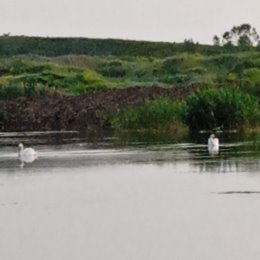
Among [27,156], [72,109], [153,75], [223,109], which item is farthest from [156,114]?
[153,75]

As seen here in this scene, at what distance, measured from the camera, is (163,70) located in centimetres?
6900

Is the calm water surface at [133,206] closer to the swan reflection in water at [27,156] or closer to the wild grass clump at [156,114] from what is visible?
the swan reflection in water at [27,156]

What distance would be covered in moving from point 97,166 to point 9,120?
840 inches

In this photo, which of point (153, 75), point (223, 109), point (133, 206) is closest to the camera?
point (133, 206)

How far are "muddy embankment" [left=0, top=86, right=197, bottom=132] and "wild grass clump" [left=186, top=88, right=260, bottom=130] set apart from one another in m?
4.98

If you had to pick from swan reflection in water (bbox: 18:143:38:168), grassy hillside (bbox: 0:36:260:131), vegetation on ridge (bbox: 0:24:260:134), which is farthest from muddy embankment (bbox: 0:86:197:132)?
swan reflection in water (bbox: 18:143:38:168)

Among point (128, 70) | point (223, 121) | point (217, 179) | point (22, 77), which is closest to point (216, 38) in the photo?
point (128, 70)

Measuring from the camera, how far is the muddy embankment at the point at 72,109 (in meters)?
43.7

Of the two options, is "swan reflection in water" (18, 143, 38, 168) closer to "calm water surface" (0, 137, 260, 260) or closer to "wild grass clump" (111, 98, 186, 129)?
"calm water surface" (0, 137, 260, 260)

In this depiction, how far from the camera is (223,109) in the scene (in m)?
36.4

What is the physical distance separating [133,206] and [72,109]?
88.9ft

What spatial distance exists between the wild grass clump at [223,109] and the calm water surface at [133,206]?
8.51m

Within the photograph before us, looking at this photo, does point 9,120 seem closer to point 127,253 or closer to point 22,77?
point 22,77

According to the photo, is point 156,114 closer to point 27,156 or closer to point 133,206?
point 27,156
